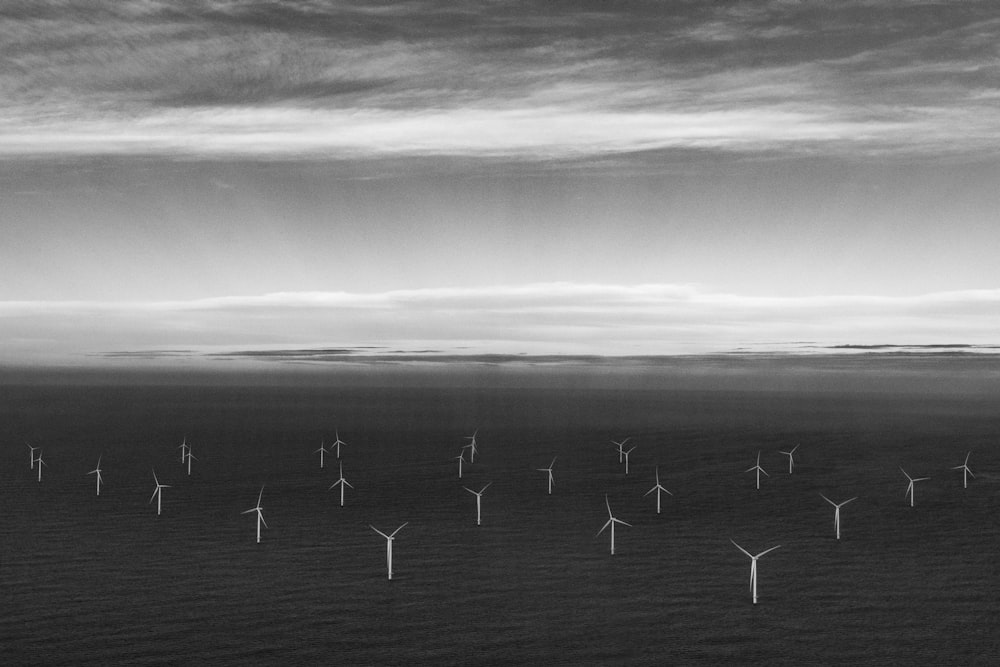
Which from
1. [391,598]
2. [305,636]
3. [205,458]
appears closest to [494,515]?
[391,598]

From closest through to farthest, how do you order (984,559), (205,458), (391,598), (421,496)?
(391,598), (984,559), (421,496), (205,458)

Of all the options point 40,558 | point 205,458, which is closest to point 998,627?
point 40,558

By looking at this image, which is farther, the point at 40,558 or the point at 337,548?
the point at 337,548

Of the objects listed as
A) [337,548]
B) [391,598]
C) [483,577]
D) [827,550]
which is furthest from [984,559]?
[337,548]

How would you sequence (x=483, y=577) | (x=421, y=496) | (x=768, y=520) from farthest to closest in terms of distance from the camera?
(x=421, y=496) → (x=768, y=520) → (x=483, y=577)

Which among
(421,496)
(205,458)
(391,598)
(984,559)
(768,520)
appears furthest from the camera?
(205,458)

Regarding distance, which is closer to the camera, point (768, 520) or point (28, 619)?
point (28, 619)

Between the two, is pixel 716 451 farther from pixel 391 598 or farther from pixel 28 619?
pixel 28 619

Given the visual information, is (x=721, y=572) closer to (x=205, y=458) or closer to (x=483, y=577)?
(x=483, y=577)

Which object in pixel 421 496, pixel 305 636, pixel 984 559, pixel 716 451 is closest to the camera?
pixel 305 636
